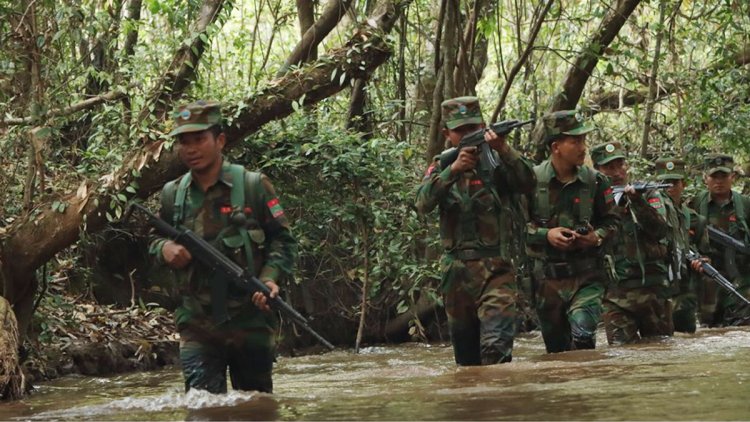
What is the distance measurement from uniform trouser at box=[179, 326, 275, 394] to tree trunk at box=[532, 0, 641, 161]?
6892mm

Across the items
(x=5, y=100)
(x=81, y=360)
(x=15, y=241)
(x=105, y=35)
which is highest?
(x=105, y=35)

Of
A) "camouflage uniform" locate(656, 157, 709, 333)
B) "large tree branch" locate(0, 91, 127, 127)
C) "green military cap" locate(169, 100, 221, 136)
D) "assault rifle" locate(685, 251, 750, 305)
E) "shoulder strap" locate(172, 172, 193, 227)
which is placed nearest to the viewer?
"green military cap" locate(169, 100, 221, 136)

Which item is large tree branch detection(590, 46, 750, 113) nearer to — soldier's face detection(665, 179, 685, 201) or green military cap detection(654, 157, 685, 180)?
green military cap detection(654, 157, 685, 180)

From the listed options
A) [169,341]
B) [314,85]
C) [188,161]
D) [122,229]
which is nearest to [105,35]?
[314,85]

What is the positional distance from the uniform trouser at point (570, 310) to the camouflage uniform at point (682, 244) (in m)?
2.34

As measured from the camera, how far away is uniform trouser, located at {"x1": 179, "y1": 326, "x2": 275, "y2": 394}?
606 centimetres

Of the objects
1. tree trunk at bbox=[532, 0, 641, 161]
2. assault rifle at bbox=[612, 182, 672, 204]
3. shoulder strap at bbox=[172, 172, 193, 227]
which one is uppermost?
tree trunk at bbox=[532, 0, 641, 161]

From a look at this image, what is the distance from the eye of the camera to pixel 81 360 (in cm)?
1063

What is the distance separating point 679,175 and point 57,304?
603 cm

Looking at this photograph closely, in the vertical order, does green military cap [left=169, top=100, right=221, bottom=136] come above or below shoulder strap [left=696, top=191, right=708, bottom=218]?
above

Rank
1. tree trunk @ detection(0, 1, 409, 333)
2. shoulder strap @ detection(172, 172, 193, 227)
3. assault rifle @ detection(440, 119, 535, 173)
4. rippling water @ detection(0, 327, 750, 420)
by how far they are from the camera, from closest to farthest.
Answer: rippling water @ detection(0, 327, 750, 420) → shoulder strap @ detection(172, 172, 193, 227) → assault rifle @ detection(440, 119, 535, 173) → tree trunk @ detection(0, 1, 409, 333)

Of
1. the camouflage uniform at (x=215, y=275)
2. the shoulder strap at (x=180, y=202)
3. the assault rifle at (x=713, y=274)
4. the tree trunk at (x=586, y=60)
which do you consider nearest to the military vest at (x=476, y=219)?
the camouflage uniform at (x=215, y=275)

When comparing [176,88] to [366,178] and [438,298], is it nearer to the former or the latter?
[366,178]

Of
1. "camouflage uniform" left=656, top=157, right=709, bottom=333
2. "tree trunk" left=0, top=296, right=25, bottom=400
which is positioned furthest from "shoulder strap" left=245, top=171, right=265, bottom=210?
"camouflage uniform" left=656, top=157, right=709, bottom=333
